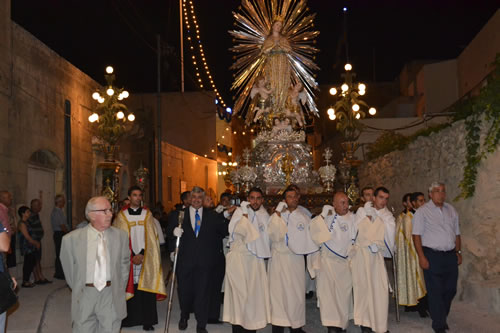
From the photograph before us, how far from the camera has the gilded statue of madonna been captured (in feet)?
39.8

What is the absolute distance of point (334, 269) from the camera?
7.00 metres

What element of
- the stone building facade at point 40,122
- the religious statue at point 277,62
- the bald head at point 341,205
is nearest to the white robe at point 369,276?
the bald head at point 341,205

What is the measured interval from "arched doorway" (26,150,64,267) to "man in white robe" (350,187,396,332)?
8.36 metres

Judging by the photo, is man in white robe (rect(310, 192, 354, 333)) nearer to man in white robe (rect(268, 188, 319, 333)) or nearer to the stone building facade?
man in white robe (rect(268, 188, 319, 333))

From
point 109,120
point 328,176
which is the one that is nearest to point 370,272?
point 328,176

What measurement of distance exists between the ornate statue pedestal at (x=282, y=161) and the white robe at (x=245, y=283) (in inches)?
164

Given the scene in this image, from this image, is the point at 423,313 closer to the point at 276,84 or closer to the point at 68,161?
the point at 276,84

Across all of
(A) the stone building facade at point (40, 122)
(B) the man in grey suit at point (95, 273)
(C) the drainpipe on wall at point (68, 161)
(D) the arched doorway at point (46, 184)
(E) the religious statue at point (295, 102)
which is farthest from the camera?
(C) the drainpipe on wall at point (68, 161)

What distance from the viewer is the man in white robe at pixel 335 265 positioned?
6.87 m

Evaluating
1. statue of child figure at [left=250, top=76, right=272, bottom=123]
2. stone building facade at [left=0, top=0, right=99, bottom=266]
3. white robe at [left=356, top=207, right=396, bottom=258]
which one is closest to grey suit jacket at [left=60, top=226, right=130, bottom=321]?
white robe at [left=356, top=207, right=396, bottom=258]

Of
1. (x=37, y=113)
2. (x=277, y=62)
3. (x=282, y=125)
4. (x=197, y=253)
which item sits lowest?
(x=197, y=253)

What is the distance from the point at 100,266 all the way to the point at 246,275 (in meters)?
2.47

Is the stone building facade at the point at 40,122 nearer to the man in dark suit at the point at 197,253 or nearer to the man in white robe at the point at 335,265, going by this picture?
the man in dark suit at the point at 197,253

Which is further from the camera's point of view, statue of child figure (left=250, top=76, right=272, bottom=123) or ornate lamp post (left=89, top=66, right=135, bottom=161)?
ornate lamp post (left=89, top=66, right=135, bottom=161)
